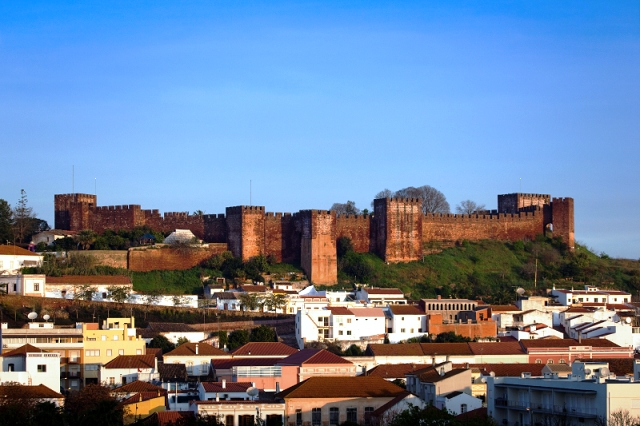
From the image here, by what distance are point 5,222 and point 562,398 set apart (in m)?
43.0

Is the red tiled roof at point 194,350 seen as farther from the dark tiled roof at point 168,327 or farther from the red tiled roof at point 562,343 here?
the red tiled roof at point 562,343

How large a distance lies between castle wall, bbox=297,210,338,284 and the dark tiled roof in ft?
36.6

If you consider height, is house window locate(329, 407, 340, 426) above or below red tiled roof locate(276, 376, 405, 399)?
below

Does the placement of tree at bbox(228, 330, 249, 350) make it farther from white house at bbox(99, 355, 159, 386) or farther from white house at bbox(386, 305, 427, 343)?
white house at bbox(386, 305, 427, 343)

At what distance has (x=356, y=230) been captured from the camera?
67562 millimetres

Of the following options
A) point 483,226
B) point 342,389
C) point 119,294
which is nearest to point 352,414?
point 342,389

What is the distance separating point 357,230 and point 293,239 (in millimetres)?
3473

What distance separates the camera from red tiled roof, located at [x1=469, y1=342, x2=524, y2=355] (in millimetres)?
50909

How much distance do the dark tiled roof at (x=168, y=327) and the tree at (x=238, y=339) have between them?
2044mm

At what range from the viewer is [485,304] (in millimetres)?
59875

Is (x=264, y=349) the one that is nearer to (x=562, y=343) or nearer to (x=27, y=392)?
(x=27, y=392)

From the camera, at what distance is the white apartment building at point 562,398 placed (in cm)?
Result: 3034

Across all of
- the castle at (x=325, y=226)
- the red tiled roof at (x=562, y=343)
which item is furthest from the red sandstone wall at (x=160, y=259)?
the red tiled roof at (x=562, y=343)

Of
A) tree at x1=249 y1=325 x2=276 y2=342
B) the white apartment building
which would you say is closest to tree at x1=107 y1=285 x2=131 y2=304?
tree at x1=249 y1=325 x2=276 y2=342
